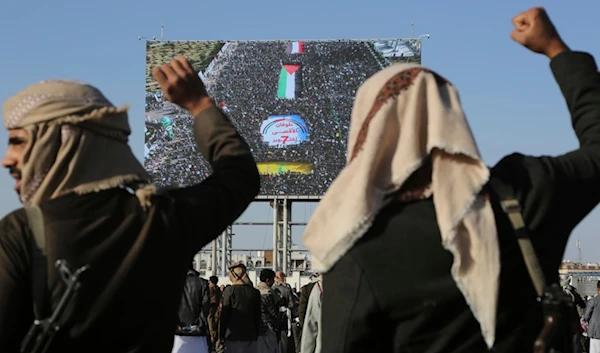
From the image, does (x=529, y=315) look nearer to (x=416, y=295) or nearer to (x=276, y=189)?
(x=416, y=295)

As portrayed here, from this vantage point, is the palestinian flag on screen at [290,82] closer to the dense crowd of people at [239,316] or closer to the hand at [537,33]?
the dense crowd of people at [239,316]

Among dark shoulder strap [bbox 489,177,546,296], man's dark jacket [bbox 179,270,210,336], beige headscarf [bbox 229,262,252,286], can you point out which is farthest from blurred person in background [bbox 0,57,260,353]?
beige headscarf [bbox 229,262,252,286]

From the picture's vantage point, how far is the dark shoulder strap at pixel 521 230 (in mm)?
2547

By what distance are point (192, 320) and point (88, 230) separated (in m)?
9.03

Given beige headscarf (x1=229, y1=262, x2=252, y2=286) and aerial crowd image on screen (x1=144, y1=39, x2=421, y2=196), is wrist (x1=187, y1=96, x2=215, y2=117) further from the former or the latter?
aerial crowd image on screen (x1=144, y1=39, x2=421, y2=196)

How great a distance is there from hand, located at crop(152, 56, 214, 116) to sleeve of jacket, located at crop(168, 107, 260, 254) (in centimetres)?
5

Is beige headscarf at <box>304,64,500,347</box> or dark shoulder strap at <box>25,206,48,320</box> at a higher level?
beige headscarf at <box>304,64,500,347</box>

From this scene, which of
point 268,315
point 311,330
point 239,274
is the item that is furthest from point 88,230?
point 268,315

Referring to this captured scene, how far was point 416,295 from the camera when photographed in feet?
8.41

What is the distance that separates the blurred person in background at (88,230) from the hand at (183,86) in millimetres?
501

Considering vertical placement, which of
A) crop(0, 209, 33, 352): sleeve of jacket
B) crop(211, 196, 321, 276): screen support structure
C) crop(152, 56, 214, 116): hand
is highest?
crop(211, 196, 321, 276): screen support structure

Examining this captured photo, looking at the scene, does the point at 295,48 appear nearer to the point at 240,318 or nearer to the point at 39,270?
the point at 240,318

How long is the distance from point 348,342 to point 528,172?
0.64 m

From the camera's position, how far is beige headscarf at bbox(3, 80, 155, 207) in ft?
9.02
